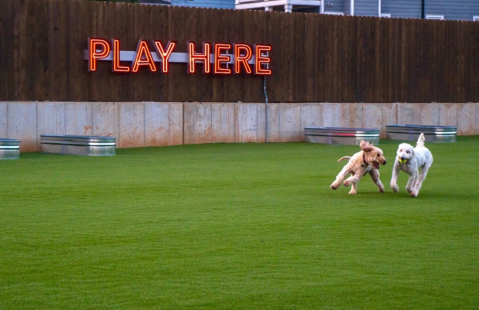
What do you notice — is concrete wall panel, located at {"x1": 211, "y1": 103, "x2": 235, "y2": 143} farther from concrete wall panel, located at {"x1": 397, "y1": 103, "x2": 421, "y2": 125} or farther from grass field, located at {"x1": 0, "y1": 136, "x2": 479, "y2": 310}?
grass field, located at {"x1": 0, "y1": 136, "x2": 479, "y2": 310}

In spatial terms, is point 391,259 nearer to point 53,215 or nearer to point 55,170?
point 53,215

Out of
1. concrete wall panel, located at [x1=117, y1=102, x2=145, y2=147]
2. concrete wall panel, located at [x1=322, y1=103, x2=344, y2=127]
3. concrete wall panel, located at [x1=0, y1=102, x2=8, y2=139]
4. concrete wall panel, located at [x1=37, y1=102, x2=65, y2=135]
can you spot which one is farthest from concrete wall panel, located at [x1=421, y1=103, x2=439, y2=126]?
concrete wall panel, located at [x1=0, y1=102, x2=8, y2=139]

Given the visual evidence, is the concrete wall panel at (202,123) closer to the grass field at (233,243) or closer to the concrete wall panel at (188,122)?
the concrete wall panel at (188,122)

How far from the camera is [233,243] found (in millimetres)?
9516

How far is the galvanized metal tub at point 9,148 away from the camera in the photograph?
22967mm

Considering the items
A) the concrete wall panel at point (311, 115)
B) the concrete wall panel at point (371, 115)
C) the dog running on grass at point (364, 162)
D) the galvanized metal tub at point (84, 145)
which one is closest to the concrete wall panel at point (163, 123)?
the galvanized metal tub at point (84, 145)

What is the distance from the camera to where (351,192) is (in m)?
14.7

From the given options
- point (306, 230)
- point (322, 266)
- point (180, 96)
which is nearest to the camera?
point (322, 266)

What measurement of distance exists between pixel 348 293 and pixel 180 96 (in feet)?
77.7

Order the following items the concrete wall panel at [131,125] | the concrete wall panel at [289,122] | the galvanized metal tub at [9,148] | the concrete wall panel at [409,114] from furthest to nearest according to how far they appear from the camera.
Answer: the concrete wall panel at [409,114]
the concrete wall panel at [289,122]
the concrete wall panel at [131,125]
the galvanized metal tub at [9,148]

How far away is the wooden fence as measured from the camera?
27.3m

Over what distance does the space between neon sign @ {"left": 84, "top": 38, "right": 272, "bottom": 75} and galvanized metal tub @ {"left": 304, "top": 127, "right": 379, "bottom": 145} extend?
3.07m

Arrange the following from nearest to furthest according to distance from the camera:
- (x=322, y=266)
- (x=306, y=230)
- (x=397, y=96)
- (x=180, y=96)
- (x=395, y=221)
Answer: (x=322, y=266), (x=306, y=230), (x=395, y=221), (x=180, y=96), (x=397, y=96)

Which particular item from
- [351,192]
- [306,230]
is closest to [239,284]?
[306,230]
